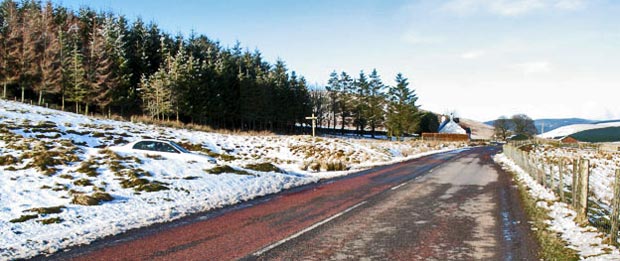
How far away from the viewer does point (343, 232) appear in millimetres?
8695

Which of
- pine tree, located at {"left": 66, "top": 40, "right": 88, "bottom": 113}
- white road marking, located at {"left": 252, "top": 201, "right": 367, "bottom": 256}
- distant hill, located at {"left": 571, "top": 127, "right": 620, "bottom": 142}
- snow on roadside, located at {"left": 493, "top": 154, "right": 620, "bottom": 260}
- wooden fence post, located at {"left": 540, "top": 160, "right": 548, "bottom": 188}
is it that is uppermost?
pine tree, located at {"left": 66, "top": 40, "right": 88, "bottom": 113}

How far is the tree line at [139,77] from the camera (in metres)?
49.3

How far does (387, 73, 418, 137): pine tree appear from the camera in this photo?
266ft

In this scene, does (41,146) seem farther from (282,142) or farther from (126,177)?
(282,142)

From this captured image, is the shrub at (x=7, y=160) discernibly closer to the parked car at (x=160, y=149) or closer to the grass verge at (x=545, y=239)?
the parked car at (x=160, y=149)

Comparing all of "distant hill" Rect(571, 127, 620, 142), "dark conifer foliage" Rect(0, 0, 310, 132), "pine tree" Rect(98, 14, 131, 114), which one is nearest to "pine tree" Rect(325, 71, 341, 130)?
"dark conifer foliage" Rect(0, 0, 310, 132)

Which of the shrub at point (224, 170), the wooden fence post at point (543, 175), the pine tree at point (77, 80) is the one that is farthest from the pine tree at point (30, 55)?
the wooden fence post at point (543, 175)

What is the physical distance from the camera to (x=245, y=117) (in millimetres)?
70250

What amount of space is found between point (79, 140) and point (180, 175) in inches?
601

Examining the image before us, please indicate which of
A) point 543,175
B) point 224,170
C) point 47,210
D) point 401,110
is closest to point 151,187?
point 47,210

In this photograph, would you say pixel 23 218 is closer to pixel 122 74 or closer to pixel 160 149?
pixel 160 149

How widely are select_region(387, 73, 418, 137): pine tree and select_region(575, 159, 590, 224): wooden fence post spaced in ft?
236

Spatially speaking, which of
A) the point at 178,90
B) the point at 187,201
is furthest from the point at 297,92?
the point at 187,201

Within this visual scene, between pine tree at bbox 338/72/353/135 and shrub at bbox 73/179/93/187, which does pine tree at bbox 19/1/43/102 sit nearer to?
shrub at bbox 73/179/93/187
